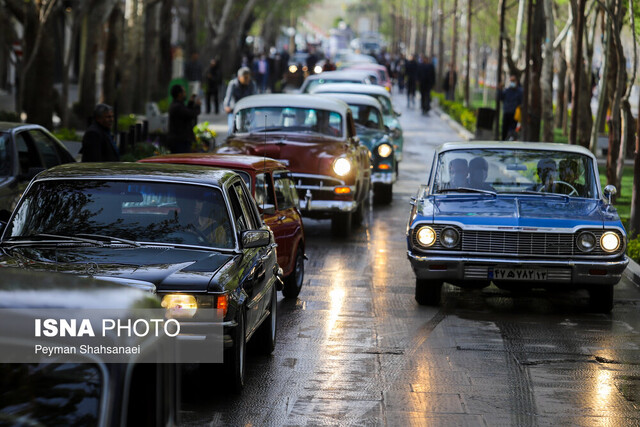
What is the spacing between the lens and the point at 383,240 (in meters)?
16.9

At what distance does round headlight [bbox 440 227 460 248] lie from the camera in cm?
1137

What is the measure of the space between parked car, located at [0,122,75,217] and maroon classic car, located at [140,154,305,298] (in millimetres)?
1603

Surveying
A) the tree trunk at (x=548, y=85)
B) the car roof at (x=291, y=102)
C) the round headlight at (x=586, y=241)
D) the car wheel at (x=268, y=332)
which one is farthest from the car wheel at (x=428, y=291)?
the tree trunk at (x=548, y=85)

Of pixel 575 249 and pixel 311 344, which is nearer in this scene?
pixel 311 344

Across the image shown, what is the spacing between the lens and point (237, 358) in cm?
773

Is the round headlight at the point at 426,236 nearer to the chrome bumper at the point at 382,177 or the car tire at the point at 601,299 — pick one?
the car tire at the point at 601,299

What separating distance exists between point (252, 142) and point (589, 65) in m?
11.3

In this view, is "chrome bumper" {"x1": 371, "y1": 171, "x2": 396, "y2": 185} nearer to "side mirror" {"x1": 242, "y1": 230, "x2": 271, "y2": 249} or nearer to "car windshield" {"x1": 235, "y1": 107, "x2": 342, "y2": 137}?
"car windshield" {"x1": 235, "y1": 107, "x2": 342, "y2": 137}

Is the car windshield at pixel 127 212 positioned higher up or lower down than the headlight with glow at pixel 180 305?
higher up

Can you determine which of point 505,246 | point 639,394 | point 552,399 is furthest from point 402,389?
point 505,246

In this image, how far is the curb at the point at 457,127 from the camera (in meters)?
36.8

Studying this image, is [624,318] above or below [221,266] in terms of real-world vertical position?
below

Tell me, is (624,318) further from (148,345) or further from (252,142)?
(148,345)

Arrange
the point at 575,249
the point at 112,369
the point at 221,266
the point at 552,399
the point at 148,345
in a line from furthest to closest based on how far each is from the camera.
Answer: the point at 575,249, the point at 552,399, the point at 221,266, the point at 148,345, the point at 112,369
